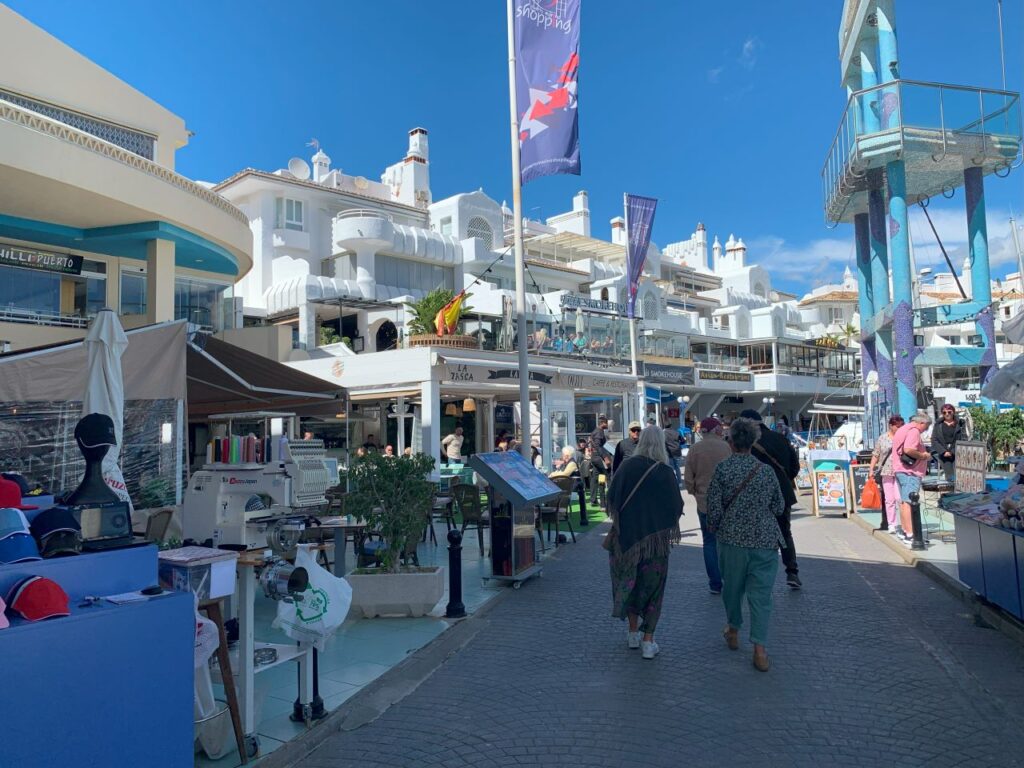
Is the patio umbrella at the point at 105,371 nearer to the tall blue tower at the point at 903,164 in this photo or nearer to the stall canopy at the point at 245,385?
the stall canopy at the point at 245,385

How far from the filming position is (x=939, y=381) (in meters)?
52.2

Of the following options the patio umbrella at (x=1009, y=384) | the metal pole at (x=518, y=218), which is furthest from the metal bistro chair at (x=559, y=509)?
the patio umbrella at (x=1009, y=384)

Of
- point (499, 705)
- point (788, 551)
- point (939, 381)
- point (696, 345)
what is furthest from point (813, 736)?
point (939, 381)

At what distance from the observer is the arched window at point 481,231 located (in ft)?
114

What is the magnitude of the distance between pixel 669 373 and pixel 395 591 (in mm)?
33376

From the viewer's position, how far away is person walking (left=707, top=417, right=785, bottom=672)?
17.9ft

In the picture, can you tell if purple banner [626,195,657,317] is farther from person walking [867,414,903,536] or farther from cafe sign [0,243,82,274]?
cafe sign [0,243,82,274]

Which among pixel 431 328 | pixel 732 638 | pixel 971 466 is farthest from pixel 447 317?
pixel 732 638

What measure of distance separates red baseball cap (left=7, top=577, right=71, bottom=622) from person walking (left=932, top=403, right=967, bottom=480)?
15.7 m

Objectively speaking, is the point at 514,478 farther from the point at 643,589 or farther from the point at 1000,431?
the point at 1000,431

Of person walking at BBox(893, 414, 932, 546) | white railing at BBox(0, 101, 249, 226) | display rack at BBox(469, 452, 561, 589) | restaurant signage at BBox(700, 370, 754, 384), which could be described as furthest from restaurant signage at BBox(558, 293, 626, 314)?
display rack at BBox(469, 452, 561, 589)

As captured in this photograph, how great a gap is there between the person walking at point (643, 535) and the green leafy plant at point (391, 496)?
6.20 feet

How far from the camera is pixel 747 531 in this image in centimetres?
552

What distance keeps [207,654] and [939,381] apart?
188 ft
